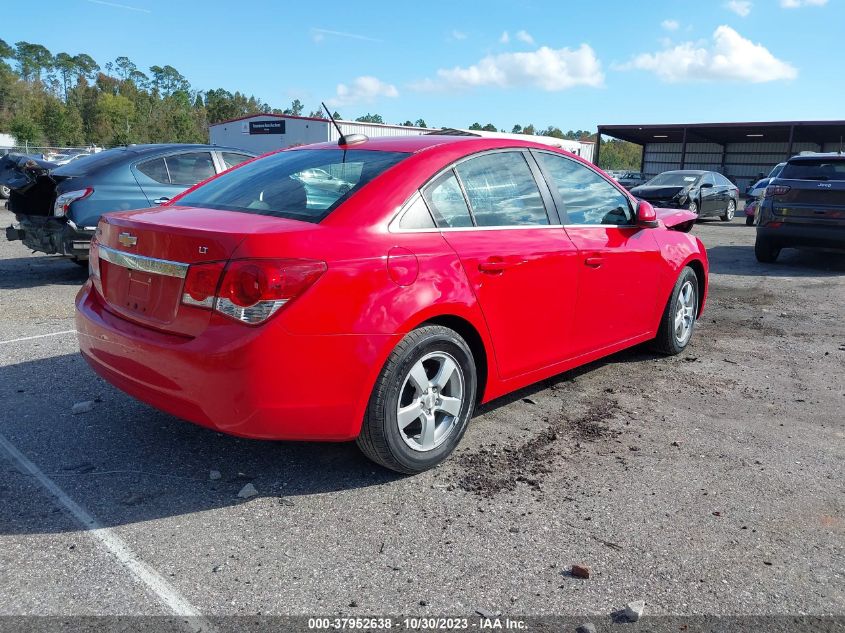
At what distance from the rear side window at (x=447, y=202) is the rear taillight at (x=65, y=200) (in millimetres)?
5571

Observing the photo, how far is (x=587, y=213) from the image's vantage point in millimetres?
4551

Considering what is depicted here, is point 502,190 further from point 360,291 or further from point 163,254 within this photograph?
point 163,254

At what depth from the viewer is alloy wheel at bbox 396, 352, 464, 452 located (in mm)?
3373

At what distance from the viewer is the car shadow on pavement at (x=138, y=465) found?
10.2 ft

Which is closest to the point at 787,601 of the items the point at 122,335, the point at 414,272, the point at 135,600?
the point at 414,272

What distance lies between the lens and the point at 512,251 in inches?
151

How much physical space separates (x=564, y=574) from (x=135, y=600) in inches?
61.3

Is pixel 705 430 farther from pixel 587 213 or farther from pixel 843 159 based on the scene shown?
pixel 843 159

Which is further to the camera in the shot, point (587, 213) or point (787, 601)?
point (587, 213)

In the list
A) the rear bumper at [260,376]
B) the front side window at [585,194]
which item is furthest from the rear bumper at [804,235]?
the rear bumper at [260,376]

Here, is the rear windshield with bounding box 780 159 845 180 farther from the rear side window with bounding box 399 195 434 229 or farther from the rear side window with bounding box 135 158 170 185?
the rear side window with bounding box 399 195 434 229

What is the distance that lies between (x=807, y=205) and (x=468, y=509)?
9498mm

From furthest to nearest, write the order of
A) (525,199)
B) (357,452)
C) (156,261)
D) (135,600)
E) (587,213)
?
(587,213) < (525,199) < (357,452) < (156,261) < (135,600)

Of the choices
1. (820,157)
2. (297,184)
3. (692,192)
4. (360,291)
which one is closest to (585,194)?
(297,184)
